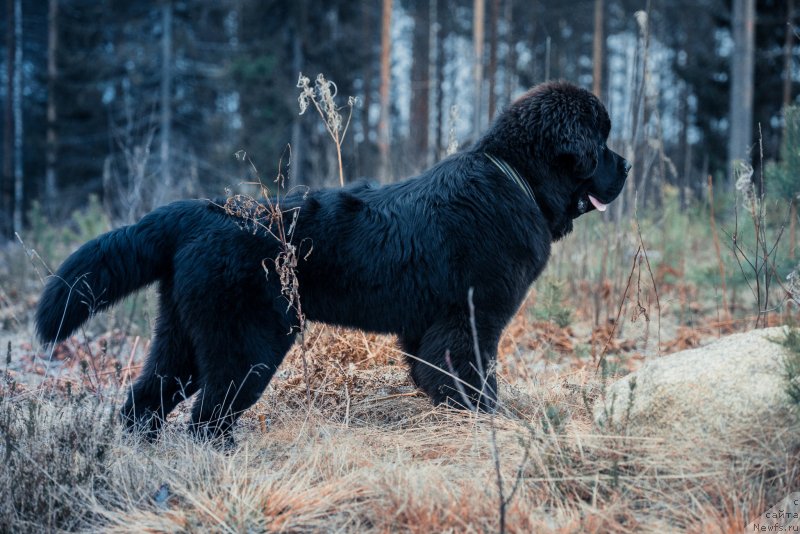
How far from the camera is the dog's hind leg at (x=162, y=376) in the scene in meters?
3.21

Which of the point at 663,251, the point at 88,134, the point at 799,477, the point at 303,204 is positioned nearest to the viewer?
the point at 799,477

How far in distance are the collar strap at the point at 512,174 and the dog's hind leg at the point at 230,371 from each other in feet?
4.50

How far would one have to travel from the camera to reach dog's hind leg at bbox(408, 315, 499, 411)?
10.4 feet

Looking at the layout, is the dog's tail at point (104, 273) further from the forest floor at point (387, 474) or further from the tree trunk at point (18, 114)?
the tree trunk at point (18, 114)

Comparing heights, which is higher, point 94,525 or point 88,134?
Result: point 88,134

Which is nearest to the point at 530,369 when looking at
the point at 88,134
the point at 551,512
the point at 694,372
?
the point at 694,372

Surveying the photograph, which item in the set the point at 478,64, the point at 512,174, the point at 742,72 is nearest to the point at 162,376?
the point at 512,174

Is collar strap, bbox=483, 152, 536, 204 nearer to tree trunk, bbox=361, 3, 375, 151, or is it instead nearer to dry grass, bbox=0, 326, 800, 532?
dry grass, bbox=0, 326, 800, 532

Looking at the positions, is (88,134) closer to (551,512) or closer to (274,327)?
(274,327)

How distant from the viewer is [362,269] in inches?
124

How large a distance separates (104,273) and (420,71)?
23.2 metres

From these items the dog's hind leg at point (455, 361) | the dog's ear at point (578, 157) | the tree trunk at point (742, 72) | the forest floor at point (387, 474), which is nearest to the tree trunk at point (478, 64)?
the tree trunk at point (742, 72)

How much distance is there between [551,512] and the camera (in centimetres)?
220

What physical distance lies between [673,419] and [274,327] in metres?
1.77
